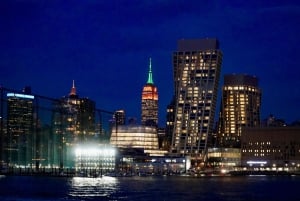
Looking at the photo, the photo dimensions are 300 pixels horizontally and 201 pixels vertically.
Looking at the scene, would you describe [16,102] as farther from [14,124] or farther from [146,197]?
[146,197]

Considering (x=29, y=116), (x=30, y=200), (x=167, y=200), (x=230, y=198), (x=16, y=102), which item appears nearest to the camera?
(x=30, y=200)

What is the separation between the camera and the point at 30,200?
95.3 meters

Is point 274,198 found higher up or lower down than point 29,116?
lower down

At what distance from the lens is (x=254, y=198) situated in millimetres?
111625

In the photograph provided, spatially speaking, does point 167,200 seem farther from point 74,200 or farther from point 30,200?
point 30,200

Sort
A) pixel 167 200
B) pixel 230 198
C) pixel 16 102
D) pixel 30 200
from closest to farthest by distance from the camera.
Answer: pixel 30 200 → pixel 167 200 → pixel 230 198 → pixel 16 102

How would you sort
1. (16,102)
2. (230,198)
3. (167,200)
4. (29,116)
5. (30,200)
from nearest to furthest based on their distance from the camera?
(30,200) < (167,200) < (230,198) < (16,102) < (29,116)

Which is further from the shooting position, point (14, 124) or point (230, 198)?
point (14, 124)

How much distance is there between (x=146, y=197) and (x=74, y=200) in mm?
13825

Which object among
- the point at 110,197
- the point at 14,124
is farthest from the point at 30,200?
the point at 14,124

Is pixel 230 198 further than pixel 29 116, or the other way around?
pixel 29 116

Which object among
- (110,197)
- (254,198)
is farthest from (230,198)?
(110,197)

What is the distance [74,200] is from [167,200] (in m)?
14.0

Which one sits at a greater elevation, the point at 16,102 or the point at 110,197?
the point at 16,102
